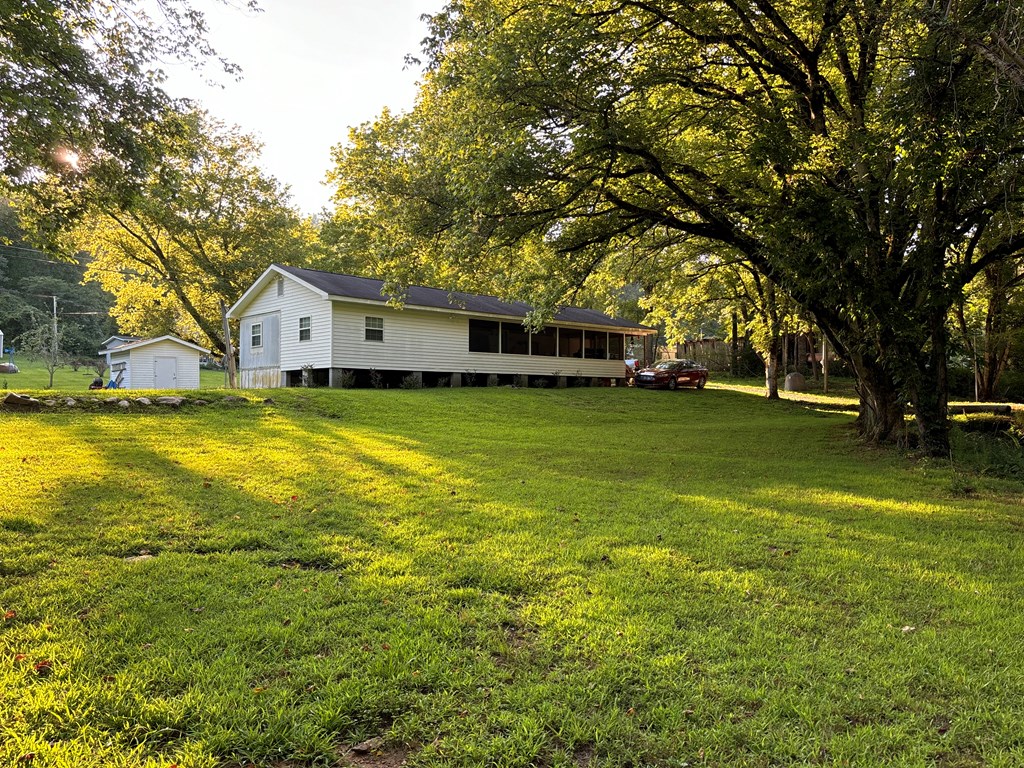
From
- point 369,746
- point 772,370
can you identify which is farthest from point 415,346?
point 369,746

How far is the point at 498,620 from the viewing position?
3.14m

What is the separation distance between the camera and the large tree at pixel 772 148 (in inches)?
275

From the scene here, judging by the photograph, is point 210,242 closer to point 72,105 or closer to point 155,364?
point 155,364

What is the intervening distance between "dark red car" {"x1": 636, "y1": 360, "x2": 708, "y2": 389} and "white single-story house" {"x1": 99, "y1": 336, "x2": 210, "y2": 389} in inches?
791

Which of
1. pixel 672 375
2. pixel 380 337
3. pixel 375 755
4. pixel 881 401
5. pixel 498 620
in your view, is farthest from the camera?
pixel 672 375

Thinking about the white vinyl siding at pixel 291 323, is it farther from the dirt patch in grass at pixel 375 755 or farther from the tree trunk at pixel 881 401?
the dirt patch in grass at pixel 375 755

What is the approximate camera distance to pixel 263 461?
7.77 m

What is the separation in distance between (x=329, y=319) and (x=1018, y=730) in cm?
1773

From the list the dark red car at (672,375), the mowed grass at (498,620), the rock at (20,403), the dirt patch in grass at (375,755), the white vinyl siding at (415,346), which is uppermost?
the white vinyl siding at (415,346)

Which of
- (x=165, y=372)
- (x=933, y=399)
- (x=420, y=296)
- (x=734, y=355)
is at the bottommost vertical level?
(x=933, y=399)

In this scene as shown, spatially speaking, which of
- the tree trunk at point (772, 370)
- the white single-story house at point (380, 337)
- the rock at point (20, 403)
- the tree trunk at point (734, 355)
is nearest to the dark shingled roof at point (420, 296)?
the white single-story house at point (380, 337)

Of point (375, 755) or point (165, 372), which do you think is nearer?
point (375, 755)

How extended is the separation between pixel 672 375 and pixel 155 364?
22.1 meters

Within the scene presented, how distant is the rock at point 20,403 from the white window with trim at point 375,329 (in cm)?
919
